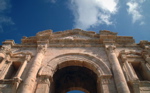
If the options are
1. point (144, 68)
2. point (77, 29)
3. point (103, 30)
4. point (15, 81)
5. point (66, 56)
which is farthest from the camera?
point (77, 29)

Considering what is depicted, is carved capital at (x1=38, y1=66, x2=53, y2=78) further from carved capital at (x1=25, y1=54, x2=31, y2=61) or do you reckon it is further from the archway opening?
the archway opening

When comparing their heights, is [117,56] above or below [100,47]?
below

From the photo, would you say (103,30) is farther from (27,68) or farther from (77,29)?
(27,68)

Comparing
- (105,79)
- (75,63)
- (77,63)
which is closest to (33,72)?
(75,63)

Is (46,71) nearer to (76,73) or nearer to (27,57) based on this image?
(27,57)

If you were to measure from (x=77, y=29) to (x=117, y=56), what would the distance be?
16.7 ft

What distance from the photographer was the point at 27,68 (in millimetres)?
10039

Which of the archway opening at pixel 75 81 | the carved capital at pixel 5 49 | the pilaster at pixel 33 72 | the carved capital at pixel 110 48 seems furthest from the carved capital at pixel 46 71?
the carved capital at pixel 110 48

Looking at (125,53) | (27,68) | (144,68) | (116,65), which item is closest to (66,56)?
(27,68)

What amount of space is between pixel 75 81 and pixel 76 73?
2.74 ft

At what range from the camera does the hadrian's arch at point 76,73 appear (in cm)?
A: 955

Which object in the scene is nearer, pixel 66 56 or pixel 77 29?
pixel 66 56

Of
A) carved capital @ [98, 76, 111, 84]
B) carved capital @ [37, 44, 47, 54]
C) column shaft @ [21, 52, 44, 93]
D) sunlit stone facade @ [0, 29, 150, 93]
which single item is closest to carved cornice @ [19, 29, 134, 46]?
sunlit stone facade @ [0, 29, 150, 93]

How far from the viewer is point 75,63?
35.9ft
